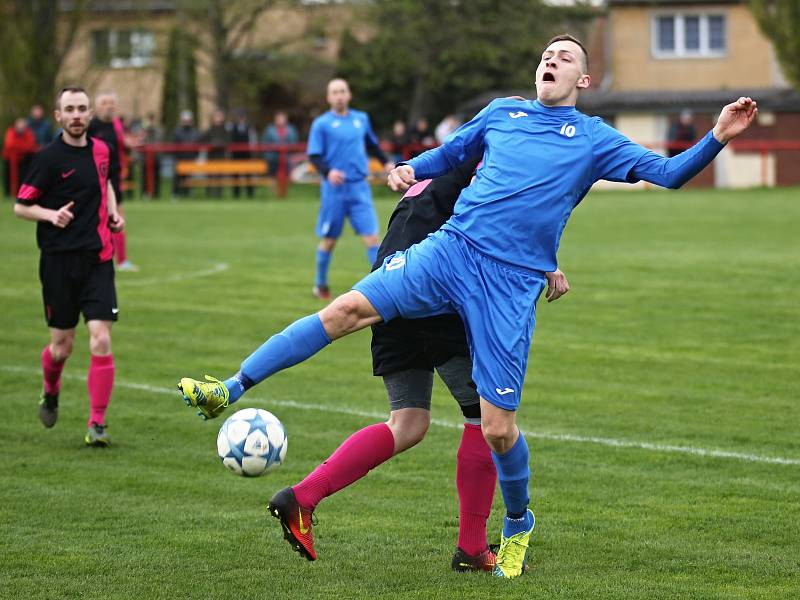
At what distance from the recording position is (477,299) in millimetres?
5207

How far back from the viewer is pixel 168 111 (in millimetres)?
50594

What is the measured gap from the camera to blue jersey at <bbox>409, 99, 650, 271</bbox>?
5.27 m

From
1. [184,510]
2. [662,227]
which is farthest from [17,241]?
[184,510]

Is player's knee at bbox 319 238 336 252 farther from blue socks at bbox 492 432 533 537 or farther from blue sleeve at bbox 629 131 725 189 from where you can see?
blue sleeve at bbox 629 131 725 189

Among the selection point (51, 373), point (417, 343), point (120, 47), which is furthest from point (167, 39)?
point (417, 343)

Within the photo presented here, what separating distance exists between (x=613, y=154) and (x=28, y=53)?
34310 mm

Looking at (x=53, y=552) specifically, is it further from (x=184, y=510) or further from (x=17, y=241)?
(x=17, y=241)

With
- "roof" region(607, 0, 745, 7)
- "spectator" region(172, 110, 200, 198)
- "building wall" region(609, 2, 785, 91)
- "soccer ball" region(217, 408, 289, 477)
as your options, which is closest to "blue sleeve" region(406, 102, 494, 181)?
"soccer ball" region(217, 408, 289, 477)

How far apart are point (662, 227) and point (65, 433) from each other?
1568 centimetres

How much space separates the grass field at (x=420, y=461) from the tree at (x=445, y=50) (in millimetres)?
32956

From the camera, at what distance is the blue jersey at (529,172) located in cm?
527

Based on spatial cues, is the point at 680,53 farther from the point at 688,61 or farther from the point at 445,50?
the point at 445,50

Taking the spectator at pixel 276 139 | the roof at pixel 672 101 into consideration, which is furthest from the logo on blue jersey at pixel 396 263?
the roof at pixel 672 101

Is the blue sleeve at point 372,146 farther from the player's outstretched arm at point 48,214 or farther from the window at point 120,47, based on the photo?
the window at point 120,47
